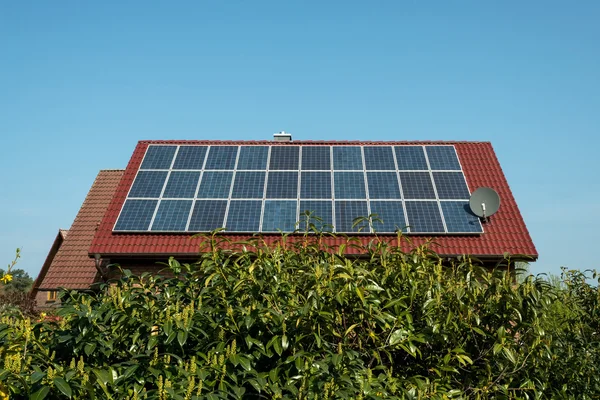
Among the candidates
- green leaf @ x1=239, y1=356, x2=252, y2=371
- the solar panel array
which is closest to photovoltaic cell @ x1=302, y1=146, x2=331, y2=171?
the solar panel array

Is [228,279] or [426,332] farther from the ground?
[228,279]

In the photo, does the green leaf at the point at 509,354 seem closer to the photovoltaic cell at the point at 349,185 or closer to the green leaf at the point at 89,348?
the green leaf at the point at 89,348

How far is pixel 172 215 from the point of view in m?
16.5

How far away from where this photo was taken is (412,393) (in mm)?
4574

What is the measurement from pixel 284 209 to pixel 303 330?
37.9 ft

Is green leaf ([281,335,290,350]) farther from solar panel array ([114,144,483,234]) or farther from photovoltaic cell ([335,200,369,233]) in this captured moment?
photovoltaic cell ([335,200,369,233])

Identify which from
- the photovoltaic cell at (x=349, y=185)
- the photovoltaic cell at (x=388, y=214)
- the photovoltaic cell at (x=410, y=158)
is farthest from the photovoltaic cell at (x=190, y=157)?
the photovoltaic cell at (x=410, y=158)

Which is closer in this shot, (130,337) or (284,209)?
(130,337)

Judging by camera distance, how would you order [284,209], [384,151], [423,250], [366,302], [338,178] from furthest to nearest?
1. [384,151]
2. [338,178]
3. [284,209]
4. [423,250]
5. [366,302]

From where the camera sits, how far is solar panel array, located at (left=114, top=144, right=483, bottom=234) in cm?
1602

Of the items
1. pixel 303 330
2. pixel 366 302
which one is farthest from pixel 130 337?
pixel 366 302

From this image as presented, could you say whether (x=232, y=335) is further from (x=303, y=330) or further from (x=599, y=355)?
(x=599, y=355)

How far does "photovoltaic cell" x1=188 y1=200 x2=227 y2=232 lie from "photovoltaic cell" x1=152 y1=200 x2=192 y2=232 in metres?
0.24

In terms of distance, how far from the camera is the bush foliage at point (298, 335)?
440 cm
